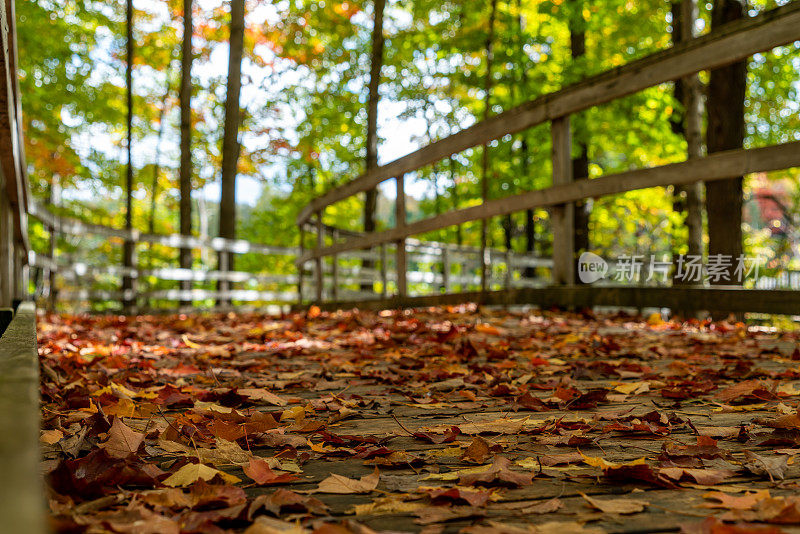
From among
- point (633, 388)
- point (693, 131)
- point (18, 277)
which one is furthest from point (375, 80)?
point (633, 388)

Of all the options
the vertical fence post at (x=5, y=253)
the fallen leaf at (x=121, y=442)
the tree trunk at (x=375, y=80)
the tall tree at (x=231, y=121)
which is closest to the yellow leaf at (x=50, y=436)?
the fallen leaf at (x=121, y=442)

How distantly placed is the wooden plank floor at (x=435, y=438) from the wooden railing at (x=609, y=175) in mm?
996

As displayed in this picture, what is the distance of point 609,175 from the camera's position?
4.52 meters

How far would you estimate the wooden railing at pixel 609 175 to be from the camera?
3.75 metres

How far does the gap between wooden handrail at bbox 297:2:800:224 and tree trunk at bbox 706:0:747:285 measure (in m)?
3.27

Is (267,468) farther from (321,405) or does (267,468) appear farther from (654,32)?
(654,32)

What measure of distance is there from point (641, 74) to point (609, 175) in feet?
2.23

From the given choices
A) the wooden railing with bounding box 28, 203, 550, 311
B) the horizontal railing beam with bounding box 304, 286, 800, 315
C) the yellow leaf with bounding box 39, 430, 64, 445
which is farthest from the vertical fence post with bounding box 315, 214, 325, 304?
the yellow leaf with bounding box 39, 430, 64, 445

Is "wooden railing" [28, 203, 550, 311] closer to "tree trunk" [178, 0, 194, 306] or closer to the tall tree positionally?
the tall tree

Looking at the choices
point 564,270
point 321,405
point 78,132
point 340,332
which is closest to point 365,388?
point 321,405

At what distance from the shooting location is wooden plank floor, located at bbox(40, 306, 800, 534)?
1188 mm

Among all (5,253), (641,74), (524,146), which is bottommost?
(5,253)

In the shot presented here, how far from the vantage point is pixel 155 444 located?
1.69 meters

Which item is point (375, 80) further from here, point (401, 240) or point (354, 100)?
point (401, 240)
